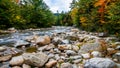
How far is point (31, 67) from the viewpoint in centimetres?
754

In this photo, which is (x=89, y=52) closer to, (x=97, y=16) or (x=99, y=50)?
(x=99, y=50)

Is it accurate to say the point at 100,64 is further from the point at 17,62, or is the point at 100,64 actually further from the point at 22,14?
the point at 22,14

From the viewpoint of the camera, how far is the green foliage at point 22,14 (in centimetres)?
2803

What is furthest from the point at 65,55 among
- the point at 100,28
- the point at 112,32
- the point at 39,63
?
the point at 100,28

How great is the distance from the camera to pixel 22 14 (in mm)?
37812

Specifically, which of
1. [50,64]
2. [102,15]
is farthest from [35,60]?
[102,15]

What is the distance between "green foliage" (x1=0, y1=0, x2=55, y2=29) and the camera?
2803cm

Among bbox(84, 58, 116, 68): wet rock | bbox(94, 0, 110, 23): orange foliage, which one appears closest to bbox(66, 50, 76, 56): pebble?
bbox(84, 58, 116, 68): wet rock

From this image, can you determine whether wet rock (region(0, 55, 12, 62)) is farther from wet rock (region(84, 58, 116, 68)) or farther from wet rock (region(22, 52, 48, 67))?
wet rock (region(84, 58, 116, 68))

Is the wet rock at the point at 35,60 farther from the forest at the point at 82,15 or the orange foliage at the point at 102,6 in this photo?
the orange foliage at the point at 102,6

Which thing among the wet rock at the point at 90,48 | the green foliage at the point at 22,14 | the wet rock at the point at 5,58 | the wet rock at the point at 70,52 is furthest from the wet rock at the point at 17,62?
the green foliage at the point at 22,14

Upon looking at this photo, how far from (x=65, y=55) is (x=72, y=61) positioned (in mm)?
1004

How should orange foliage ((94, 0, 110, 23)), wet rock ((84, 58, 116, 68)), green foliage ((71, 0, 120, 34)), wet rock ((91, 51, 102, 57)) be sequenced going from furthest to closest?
1. orange foliage ((94, 0, 110, 23))
2. green foliage ((71, 0, 120, 34))
3. wet rock ((91, 51, 102, 57))
4. wet rock ((84, 58, 116, 68))

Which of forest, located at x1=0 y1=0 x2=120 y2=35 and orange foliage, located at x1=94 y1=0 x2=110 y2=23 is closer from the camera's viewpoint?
forest, located at x1=0 y1=0 x2=120 y2=35
